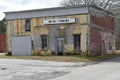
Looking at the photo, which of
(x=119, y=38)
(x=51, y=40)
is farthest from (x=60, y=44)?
(x=119, y=38)

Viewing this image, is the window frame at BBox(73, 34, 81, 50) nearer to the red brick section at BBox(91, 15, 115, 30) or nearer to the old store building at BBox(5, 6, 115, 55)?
the old store building at BBox(5, 6, 115, 55)

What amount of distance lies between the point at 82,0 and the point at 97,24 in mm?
27316

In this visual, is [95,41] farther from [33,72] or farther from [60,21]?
[33,72]

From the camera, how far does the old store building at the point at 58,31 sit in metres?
34.7

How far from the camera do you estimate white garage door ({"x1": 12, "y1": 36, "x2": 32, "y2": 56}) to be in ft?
127

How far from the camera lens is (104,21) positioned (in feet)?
132

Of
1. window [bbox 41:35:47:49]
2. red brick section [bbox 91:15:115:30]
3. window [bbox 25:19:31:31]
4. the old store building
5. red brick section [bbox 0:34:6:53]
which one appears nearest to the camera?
the old store building

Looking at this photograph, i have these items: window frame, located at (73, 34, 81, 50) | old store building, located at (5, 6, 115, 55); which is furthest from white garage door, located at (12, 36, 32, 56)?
window frame, located at (73, 34, 81, 50)

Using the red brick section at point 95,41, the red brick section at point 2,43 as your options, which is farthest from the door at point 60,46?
the red brick section at point 2,43

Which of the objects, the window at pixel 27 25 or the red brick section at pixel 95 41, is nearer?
the red brick section at pixel 95 41

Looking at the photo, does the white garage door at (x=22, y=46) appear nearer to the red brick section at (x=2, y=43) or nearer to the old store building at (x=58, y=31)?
→ the old store building at (x=58, y=31)

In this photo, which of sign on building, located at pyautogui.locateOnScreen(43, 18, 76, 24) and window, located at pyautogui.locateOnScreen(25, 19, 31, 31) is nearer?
sign on building, located at pyautogui.locateOnScreen(43, 18, 76, 24)

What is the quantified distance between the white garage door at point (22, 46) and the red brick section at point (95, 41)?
8.13 metres

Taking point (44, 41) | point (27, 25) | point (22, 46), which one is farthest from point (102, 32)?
point (22, 46)
